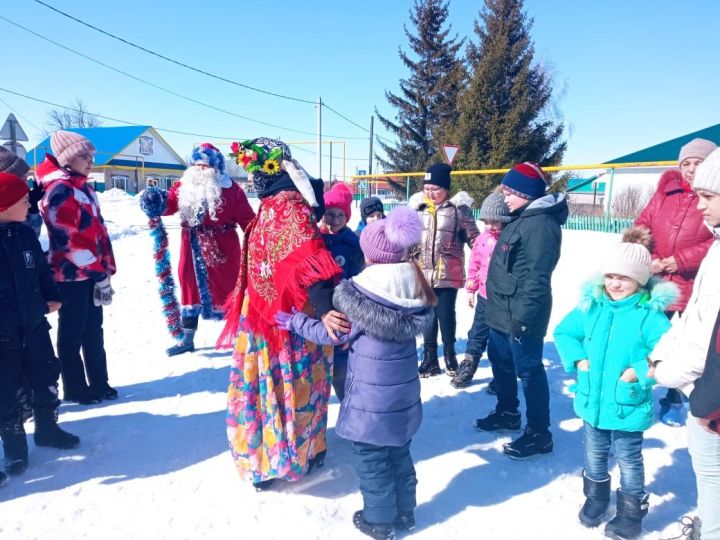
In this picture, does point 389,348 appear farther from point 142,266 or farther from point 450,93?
point 450,93

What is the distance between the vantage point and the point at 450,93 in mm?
25969

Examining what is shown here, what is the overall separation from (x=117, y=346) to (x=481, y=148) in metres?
18.4

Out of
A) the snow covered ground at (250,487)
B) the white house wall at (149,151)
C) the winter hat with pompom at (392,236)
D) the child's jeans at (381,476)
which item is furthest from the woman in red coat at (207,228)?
the white house wall at (149,151)

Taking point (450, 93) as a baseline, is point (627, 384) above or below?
below

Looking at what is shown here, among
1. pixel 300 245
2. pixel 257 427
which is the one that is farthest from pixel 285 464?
pixel 300 245

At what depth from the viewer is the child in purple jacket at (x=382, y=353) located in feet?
6.69

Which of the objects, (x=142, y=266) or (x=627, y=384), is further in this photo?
(x=142, y=266)

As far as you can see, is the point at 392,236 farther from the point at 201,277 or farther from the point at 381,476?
the point at 201,277

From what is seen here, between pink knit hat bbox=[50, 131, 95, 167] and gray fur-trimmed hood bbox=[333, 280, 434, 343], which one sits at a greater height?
pink knit hat bbox=[50, 131, 95, 167]

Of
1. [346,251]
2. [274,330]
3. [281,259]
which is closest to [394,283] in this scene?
→ [281,259]

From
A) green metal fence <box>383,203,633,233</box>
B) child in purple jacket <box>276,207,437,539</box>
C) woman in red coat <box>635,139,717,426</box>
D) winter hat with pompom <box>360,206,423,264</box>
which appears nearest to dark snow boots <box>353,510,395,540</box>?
child in purple jacket <box>276,207,437,539</box>

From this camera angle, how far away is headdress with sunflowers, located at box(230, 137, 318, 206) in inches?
91.7

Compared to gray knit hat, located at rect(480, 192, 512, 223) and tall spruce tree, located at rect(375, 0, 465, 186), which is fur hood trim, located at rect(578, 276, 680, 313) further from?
tall spruce tree, located at rect(375, 0, 465, 186)

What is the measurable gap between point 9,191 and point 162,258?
1949 millimetres
